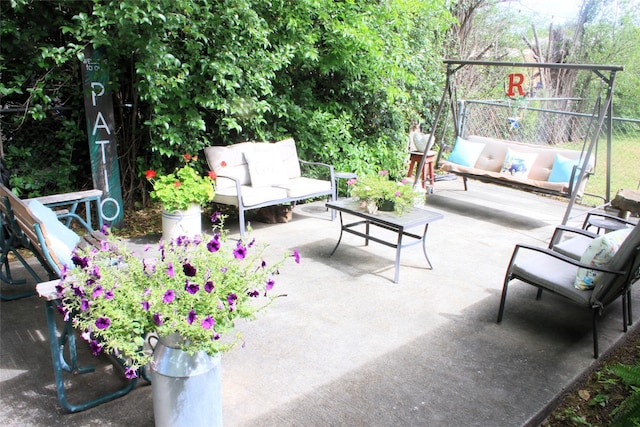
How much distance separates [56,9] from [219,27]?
1.45 meters

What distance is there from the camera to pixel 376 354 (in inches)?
114

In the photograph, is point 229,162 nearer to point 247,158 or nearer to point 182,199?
point 247,158

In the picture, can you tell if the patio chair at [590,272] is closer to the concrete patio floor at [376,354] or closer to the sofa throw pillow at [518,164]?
the concrete patio floor at [376,354]

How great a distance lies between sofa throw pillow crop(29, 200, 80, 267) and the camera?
2.65 meters

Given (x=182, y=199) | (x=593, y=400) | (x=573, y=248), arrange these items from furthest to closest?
(x=182, y=199) → (x=573, y=248) → (x=593, y=400)

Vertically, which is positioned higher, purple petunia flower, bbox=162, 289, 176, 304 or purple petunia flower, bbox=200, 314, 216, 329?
purple petunia flower, bbox=162, 289, 176, 304

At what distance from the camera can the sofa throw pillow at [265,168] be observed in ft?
17.0

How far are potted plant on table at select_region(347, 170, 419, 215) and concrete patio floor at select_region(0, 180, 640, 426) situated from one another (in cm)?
53

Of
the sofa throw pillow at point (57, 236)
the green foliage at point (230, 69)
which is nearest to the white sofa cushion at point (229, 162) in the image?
the green foliage at point (230, 69)

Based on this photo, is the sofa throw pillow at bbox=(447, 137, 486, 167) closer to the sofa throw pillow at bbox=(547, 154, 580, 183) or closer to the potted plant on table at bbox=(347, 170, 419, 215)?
the sofa throw pillow at bbox=(547, 154, 580, 183)

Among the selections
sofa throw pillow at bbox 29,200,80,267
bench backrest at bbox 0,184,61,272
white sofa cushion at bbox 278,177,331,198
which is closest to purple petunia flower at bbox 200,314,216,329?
bench backrest at bbox 0,184,61,272

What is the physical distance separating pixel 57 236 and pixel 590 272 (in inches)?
126

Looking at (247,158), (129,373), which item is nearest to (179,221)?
(247,158)

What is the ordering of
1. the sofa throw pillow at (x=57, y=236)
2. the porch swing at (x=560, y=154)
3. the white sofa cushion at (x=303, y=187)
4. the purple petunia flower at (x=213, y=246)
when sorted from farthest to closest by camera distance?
the white sofa cushion at (x=303, y=187) → the porch swing at (x=560, y=154) → the sofa throw pillow at (x=57, y=236) → the purple petunia flower at (x=213, y=246)
